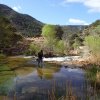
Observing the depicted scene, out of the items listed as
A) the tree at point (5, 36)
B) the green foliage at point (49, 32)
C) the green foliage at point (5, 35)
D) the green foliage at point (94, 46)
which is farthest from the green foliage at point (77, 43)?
the green foliage at point (94, 46)

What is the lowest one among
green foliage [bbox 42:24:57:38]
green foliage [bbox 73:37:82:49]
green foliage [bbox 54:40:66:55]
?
green foliage [bbox 54:40:66:55]

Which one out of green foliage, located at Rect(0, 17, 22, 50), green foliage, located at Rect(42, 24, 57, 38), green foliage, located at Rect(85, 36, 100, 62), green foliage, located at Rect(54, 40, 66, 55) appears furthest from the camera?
green foliage, located at Rect(42, 24, 57, 38)

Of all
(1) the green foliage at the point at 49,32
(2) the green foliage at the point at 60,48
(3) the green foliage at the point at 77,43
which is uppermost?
(1) the green foliage at the point at 49,32

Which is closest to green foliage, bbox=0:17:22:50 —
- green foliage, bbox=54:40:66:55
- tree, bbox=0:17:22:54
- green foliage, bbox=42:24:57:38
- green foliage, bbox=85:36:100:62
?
tree, bbox=0:17:22:54

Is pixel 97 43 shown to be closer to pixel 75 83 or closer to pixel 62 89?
pixel 75 83

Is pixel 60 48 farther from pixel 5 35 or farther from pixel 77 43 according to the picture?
pixel 77 43

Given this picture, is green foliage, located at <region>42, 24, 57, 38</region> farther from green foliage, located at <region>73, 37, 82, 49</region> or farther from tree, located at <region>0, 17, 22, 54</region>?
tree, located at <region>0, 17, 22, 54</region>

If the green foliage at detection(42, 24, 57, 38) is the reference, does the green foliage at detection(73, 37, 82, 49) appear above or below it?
below

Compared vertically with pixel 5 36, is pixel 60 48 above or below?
below

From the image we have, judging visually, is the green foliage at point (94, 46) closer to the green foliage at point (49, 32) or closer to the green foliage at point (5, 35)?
the green foliage at point (5, 35)

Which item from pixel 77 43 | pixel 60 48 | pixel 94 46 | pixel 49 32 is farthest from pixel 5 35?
pixel 49 32

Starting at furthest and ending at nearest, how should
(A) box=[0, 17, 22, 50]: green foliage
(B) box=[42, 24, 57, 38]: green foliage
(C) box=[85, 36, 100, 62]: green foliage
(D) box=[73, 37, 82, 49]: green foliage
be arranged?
1. (B) box=[42, 24, 57, 38]: green foliage
2. (D) box=[73, 37, 82, 49]: green foliage
3. (A) box=[0, 17, 22, 50]: green foliage
4. (C) box=[85, 36, 100, 62]: green foliage

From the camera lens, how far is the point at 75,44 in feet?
212

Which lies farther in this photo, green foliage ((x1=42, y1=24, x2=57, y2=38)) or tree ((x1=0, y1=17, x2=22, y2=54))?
green foliage ((x1=42, y1=24, x2=57, y2=38))
